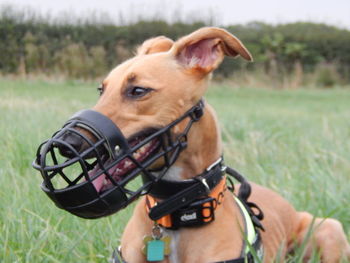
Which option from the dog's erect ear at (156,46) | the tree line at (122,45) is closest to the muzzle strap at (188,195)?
the dog's erect ear at (156,46)

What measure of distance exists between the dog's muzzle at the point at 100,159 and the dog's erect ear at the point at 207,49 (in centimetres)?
33

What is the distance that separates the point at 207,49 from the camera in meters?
2.27

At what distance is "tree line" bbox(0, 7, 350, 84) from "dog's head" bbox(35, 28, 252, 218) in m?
11.4

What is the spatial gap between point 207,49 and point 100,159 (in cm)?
81

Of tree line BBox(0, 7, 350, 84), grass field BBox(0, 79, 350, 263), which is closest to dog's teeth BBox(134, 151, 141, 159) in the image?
grass field BBox(0, 79, 350, 263)

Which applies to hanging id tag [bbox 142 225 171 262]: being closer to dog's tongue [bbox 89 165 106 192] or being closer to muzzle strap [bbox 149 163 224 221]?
muzzle strap [bbox 149 163 224 221]

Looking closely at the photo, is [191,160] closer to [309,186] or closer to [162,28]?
[309,186]

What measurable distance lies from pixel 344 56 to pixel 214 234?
24.7 m

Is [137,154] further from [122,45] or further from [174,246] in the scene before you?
[122,45]

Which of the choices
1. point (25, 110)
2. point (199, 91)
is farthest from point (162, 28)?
point (199, 91)

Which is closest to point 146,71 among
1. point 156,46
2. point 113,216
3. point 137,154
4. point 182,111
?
point 182,111

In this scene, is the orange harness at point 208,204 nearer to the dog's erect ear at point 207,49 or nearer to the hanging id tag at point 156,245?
the hanging id tag at point 156,245

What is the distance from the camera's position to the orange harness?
210 centimetres

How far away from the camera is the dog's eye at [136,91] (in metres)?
1.97
